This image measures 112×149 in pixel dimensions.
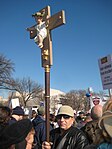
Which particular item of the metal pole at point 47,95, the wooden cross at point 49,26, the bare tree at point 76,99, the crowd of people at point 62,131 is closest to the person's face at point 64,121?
the crowd of people at point 62,131

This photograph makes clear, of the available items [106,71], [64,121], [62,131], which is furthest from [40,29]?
[106,71]

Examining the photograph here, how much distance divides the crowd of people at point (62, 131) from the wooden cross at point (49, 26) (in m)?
0.75

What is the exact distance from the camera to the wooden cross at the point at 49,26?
396 cm

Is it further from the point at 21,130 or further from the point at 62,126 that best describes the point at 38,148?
the point at 21,130

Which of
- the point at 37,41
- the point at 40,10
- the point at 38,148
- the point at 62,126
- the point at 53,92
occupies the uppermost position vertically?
the point at 53,92

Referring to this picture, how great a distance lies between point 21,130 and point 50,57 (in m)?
1.74

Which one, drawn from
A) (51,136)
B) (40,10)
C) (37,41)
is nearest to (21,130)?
(51,136)

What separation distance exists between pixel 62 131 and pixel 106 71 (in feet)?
10.4

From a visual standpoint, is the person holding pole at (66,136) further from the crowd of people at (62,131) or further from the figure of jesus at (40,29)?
the figure of jesus at (40,29)

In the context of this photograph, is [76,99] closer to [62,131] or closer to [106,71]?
[106,71]

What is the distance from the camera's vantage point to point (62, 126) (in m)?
3.99

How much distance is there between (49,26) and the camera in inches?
163

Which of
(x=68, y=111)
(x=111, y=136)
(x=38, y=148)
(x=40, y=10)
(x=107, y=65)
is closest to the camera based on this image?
(x=111, y=136)

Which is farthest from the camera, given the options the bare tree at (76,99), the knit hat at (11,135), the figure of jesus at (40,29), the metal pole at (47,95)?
the bare tree at (76,99)
